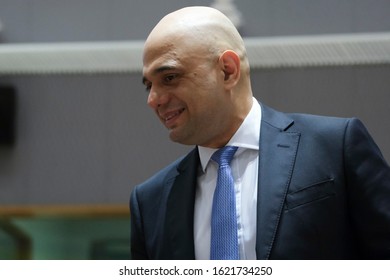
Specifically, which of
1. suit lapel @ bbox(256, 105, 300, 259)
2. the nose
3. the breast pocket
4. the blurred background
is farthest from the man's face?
the blurred background

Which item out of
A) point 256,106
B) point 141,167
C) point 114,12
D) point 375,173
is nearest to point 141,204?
point 256,106

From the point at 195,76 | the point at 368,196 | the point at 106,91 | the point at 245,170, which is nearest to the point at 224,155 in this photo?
the point at 245,170

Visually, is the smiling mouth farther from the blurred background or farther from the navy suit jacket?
the blurred background

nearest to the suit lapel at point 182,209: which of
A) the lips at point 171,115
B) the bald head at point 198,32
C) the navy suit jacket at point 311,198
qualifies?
the navy suit jacket at point 311,198

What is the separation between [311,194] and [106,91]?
1287 millimetres

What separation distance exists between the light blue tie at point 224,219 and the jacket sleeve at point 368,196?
209 millimetres

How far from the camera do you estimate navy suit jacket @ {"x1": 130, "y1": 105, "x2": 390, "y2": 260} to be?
1.25 meters

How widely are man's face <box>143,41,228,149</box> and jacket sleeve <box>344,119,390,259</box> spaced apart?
0.26 meters

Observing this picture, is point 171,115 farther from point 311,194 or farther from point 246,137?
→ point 311,194

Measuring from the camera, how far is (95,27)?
7.63 ft

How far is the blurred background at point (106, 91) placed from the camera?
6.95 feet

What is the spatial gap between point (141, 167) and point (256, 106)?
3.03ft

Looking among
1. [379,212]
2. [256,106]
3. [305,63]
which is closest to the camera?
[379,212]

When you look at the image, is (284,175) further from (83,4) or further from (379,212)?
(83,4)
